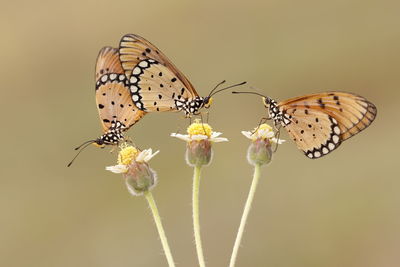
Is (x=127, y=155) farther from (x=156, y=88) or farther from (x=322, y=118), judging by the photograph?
(x=322, y=118)

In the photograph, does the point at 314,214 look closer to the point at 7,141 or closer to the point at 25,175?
the point at 25,175

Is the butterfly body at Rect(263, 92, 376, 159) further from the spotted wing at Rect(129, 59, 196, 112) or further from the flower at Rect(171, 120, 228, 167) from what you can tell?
the spotted wing at Rect(129, 59, 196, 112)

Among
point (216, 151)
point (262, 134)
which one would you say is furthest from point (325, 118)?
point (216, 151)

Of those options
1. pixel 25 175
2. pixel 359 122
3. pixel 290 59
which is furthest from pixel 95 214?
pixel 359 122

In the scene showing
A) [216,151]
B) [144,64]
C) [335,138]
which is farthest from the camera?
[216,151]

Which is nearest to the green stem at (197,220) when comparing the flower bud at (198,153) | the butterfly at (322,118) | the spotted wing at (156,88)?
the flower bud at (198,153)

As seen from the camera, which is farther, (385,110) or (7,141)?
(7,141)
